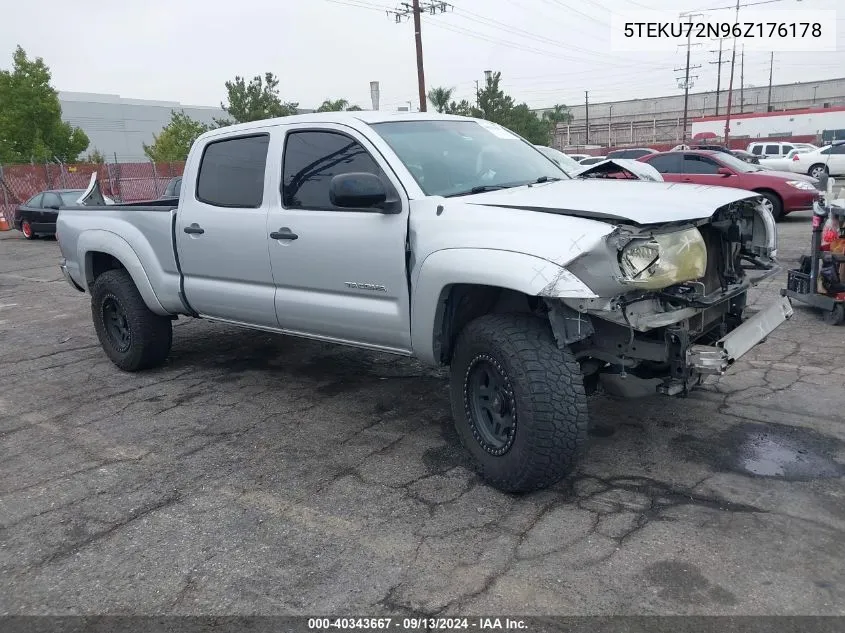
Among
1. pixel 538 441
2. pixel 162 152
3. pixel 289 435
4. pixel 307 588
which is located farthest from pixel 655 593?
pixel 162 152

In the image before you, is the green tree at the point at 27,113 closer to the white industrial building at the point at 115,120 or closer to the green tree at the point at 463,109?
the green tree at the point at 463,109

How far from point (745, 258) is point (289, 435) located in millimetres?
2996

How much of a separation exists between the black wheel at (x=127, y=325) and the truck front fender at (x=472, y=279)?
9.42 ft

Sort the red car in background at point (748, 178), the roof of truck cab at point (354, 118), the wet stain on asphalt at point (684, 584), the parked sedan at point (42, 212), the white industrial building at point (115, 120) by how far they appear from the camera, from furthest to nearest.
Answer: the white industrial building at point (115, 120)
the parked sedan at point (42, 212)
the red car in background at point (748, 178)
the roof of truck cab at point (354, 118)
the wet stain on asphalt at point (684, 584)

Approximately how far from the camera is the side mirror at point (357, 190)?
3.80 metres

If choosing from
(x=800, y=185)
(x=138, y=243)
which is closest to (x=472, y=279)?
(x=138, y=243)

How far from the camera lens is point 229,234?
4969mm

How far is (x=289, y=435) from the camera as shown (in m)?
4.60

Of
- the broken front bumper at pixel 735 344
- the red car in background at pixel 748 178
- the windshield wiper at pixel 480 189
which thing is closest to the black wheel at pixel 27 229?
the red car in background at pixel 748 178

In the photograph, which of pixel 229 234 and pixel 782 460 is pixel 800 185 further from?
pixel 229 234

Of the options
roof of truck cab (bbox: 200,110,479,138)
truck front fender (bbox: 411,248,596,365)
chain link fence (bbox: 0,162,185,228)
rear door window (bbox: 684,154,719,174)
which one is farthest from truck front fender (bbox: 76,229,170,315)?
chain link fence (bbox: 0,162,185,228)

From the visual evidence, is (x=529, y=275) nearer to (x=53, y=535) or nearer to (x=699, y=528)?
(x=699, y=528)

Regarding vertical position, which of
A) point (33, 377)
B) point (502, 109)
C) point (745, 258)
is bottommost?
point (33, 377)

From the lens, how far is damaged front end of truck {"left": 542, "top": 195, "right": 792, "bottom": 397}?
10.6 feet
